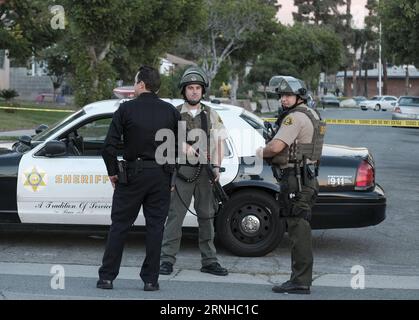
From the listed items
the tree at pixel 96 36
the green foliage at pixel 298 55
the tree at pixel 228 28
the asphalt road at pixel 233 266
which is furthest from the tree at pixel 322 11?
the asphalt road at pixel 233 266

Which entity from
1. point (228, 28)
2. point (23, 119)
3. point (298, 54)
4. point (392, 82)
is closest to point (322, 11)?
point (392, 82)

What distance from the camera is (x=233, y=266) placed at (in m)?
6.66

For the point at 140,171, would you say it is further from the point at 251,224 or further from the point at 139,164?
the point at 251,224

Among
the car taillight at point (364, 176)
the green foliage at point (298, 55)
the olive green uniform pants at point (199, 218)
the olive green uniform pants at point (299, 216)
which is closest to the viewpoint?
the olive green uniform pants at point (299, 216)

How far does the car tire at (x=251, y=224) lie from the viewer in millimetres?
6844

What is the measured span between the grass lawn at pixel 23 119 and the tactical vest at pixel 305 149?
18.2 meters

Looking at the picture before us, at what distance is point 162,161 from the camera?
5.59 meters

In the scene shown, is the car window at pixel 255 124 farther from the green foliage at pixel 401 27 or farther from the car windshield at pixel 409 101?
the car windshield at pixel 409 101

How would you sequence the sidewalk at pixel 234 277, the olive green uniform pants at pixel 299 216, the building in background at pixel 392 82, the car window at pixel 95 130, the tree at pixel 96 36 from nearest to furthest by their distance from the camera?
the olive green uniform pants at pixel 299 216 < the sidewalk at pixel 234 277 < the car window at pixel 95 130 < the tree at pixel 96 36 < the building in background at pixel 392 82

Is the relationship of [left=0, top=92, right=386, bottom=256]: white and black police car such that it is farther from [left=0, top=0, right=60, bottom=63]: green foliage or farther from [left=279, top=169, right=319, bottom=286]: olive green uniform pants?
[left=0, top=0, right=60, bottom=63]: green foliage

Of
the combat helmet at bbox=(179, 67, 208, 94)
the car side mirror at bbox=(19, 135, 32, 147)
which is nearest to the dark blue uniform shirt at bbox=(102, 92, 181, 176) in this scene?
the combat helmet at bbox=(179, 67, 208, 94)

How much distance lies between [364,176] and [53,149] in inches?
119
